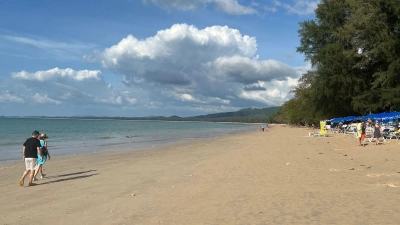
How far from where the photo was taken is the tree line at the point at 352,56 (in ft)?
108

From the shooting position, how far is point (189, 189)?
9.05 metres

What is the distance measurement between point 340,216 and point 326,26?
39.6 m

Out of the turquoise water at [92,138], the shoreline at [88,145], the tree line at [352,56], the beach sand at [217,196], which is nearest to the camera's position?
the beach sand at [217,196]

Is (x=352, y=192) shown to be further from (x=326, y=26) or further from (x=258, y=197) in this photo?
(x=326, y=26)

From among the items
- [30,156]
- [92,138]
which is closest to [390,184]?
[30,156]

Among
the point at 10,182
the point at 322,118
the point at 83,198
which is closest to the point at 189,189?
the point at 83,198

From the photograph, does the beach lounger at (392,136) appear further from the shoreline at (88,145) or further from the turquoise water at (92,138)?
the turquoise water at (92,138)

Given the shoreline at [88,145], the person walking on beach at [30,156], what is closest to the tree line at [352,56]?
the shoreline at [88,145]

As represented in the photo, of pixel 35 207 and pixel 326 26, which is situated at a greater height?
pixel 326 26

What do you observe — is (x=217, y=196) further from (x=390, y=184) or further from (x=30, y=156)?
(x=30, y=156)

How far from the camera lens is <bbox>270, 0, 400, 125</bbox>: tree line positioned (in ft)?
108

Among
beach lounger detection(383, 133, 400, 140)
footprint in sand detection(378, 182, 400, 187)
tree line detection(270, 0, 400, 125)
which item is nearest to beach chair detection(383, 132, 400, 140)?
beach lounger detection(383, 133, 400, 140)

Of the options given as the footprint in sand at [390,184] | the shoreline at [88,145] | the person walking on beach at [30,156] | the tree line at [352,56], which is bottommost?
the shoreline at [88,145]

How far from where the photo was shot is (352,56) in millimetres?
36625
